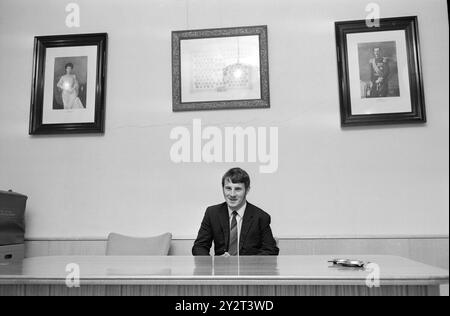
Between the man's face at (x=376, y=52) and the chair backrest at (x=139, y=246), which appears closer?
the chair backrest at (x=139, y=246)

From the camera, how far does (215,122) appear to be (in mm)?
3191

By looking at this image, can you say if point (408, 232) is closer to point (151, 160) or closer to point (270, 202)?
point (270, 202)

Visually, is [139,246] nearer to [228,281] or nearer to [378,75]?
[228,281]

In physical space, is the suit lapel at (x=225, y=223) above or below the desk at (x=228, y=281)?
above

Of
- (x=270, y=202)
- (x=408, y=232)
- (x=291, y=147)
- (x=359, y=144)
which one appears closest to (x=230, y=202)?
(x=270, y=202)

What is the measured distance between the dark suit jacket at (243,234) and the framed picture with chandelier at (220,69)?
0.99m

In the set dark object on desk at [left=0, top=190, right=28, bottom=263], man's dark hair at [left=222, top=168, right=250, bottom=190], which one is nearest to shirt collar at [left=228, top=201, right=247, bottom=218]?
man's dark hair at [left=222, top=168, right=250, bottom=190]

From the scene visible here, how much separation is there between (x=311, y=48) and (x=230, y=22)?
0.69 metres

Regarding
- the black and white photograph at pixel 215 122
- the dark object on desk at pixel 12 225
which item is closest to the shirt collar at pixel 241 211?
the black and white photograph at pixel 215 122

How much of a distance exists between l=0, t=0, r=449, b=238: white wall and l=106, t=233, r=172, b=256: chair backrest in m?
0.22

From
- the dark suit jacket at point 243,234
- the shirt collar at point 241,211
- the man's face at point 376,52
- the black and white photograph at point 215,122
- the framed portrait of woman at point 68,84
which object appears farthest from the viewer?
the framed portrait of woman at point 68,84

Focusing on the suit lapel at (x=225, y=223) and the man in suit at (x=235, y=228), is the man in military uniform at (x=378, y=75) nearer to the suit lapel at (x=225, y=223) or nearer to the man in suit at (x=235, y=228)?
the man in suit at (x=235, y=228)

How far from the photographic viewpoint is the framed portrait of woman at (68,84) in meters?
3.29

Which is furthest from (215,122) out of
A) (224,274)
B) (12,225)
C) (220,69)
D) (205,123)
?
(224,274)
